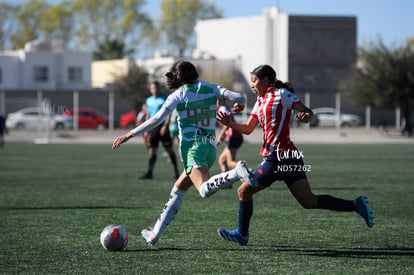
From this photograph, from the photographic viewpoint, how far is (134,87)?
53.5 m

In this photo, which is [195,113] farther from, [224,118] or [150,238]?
[150,238]

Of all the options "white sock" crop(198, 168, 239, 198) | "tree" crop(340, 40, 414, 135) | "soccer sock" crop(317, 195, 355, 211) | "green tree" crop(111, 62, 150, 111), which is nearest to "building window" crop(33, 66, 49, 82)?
"green tree" crop(111, 62, 150, 111)

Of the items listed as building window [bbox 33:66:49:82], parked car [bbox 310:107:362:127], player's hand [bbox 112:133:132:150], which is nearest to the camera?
player's hand [bbox 112:133:132:150]

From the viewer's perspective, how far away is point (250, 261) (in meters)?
7.72

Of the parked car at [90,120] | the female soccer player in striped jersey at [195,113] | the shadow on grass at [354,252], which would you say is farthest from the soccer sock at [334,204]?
the parked car at [90,120]

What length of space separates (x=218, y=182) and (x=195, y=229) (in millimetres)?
2145

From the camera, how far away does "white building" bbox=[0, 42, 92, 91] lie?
7156cm

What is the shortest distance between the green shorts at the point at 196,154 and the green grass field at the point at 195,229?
92 cm

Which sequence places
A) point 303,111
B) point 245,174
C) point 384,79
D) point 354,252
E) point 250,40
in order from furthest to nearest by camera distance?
point 250,40, point 384,79, point 354,252, point 303,111, point 245,174

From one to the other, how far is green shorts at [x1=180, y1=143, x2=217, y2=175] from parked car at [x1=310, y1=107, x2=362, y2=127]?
46050mm

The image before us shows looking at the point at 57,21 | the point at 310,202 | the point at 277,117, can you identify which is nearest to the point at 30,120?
the point at 277,117

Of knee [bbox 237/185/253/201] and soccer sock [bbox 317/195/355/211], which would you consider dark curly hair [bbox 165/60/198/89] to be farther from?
soccer sock [bbox 317/195/355/211]

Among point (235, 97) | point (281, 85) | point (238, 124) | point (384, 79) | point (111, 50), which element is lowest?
point (238, 124)

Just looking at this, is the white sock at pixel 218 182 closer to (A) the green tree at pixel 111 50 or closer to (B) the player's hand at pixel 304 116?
(B) the player's hand at pixel 304 116
